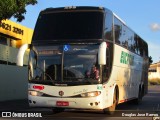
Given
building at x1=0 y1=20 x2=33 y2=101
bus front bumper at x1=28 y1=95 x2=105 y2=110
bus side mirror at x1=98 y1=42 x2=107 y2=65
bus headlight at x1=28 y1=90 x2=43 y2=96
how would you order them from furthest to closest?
1. building at x1=0 y1=20 x2=33 y2=101
2. bus headlight at x1=28 y1=90 x2=43 y2=96
3. bus front bumper at x1=28 y1=95 x2=105 y2=110
4. bus side mirror at x1=98 y1=42 x2=107 y2=65

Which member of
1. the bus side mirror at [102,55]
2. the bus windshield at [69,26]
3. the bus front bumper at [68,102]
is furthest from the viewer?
the bus windshield at [69,26]

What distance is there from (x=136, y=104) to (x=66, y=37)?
11.0m

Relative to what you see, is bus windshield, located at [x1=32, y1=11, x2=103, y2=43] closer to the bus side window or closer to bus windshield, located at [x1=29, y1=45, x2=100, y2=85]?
bus windshield, located at [x1=29, y1=45, x2=100, y2=85]

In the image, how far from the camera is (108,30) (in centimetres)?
1711

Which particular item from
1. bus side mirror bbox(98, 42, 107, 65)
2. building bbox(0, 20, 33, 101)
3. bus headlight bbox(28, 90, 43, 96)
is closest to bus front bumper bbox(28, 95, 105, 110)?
bus headlight bbox(28, 90, 43, 96)

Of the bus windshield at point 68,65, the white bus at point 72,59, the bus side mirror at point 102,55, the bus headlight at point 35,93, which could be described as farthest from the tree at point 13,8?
the bus side mirror at point 102,55

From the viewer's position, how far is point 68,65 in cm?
1603

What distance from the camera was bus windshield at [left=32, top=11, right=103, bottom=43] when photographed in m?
16.4

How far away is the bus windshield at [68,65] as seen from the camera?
15.9 metres

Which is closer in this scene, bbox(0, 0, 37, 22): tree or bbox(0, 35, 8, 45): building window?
bbox(0, 0, 37, 22): tree

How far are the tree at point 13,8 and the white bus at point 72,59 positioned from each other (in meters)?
3.99

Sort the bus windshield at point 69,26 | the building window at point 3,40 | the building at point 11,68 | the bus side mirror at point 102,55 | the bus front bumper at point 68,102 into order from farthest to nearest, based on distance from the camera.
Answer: the building window at point 3,40, the building at point 11,68, the bus windshield at point 69,26, the bus front bumper at point 68,102, the bus side mirror at point 102,55

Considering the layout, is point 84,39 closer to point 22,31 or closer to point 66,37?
point 66,37

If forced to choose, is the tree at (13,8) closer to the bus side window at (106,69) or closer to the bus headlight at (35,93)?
the bus headlight at (35,93)
